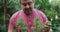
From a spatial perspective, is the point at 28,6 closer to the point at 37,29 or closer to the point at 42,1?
the point at 42,1

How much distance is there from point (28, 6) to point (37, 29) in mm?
289

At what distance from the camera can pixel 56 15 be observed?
0.54 metres

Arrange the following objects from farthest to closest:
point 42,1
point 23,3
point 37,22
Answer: point 42,1 → point 23,3 → point 37,22

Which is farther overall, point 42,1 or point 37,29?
point 42,1

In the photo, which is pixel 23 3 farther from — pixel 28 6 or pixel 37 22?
pixel 37 22

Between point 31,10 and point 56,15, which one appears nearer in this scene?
point 56,15

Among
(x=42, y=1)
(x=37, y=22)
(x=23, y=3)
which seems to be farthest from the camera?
(x=42, y=1)

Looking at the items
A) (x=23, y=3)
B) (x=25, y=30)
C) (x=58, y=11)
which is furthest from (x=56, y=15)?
(x=23, y=3)

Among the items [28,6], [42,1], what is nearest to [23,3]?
[28,6]

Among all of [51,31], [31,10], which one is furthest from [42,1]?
[51,31]

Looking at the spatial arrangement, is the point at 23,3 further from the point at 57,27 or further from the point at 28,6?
the point at 57,27

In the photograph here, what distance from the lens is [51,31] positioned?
0.59m

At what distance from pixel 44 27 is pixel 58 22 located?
6 cm

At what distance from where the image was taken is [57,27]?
53cm
